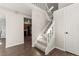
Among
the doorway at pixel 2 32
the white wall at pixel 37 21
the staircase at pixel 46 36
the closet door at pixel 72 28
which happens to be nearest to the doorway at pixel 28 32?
the white wall at pixel 37 21

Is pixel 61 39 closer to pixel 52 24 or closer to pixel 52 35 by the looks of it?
pixel 52 35

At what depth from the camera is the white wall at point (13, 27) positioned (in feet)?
11.6

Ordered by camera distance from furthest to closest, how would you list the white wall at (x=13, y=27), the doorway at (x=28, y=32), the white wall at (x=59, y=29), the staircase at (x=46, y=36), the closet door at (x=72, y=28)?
1. the doorway at (x=28, y=32)
2. the white wall at (x=13, y=27)
3. the white wall at (x=59, y=29)
4. the staircase at (x=46, y=36)
5. the closet door at (x=72, y=28)

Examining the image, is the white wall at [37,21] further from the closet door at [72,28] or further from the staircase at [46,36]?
the closet door at [72,28]

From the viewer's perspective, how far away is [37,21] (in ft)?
12.1

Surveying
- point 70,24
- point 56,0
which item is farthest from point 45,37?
point 56,0

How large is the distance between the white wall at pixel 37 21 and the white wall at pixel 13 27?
768 millimetres

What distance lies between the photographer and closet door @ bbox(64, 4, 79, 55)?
2652 millimetres

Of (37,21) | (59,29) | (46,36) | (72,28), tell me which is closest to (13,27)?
(37,21)

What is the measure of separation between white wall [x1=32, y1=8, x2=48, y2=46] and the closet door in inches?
38.7

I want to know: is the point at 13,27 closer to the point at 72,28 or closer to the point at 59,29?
the point at 59,29

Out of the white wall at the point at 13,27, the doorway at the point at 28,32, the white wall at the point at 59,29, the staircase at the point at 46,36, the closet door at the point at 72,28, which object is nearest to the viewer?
the closet door at the point at 72,28

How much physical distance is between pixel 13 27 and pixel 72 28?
8.17 feet

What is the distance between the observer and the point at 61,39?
3254 mm
